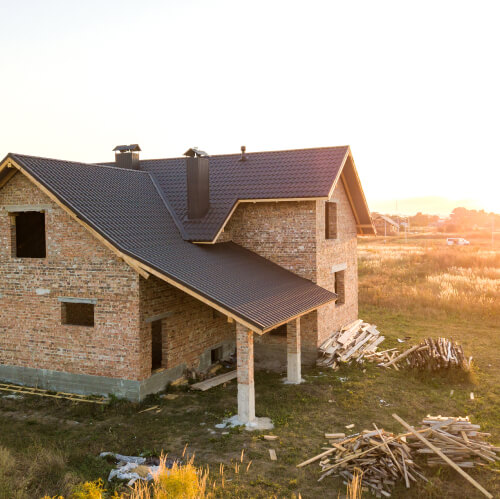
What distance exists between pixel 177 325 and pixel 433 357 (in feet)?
24.8

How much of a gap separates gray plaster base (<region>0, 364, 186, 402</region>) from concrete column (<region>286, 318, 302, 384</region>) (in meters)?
2.98

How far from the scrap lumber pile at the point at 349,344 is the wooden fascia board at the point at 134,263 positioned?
563cm

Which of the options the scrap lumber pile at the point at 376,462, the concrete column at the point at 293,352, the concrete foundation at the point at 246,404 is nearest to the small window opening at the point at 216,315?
the concrete column at the point at 293,352

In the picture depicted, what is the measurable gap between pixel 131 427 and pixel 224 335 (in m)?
5.56

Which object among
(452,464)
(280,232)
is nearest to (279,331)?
(280,232)

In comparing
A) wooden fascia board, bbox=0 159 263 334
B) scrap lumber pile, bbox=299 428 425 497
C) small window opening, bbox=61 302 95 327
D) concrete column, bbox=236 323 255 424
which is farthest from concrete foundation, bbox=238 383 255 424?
small window opening, bbox=61 302 95 327

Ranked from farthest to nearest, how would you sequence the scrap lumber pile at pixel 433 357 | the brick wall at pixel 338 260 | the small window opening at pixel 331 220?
the small window opening at pixel 331 220 → the brick wall at pixel 338 260 → the scrap lumber pile at pixel 433 357

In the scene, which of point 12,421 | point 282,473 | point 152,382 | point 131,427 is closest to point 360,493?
point 282,473

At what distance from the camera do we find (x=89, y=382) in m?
12.4

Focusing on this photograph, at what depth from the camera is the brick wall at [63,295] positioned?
11961 mm

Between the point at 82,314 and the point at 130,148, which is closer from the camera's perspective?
the point at 82,314

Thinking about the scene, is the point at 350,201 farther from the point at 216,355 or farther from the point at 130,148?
the point at 130,148

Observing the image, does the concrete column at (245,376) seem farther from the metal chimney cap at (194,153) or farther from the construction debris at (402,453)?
the metal chimney cap at (194,153)

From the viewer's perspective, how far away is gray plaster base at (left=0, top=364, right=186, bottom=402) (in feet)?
39.1
